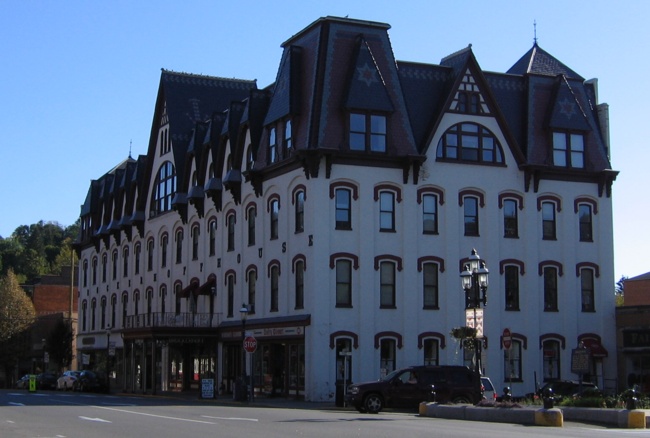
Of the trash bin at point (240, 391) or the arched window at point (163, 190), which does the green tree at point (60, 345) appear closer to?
the arched window at point (163, 190)

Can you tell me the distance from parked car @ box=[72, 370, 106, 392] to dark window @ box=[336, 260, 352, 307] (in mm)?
22144

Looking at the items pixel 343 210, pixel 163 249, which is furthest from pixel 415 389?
pixel 163 249

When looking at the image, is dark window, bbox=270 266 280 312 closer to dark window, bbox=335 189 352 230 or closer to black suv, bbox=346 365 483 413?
dark window, bbox=335 189 352 230

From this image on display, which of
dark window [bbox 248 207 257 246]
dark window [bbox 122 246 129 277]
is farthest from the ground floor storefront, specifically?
dark window [bbox 122 246 129 277]

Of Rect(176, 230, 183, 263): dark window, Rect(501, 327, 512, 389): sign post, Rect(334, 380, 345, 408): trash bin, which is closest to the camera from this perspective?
Rect(334, 380, 345, 408): trash bin

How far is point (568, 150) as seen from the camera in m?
54.4

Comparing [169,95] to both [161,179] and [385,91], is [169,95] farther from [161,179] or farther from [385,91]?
[385,91]

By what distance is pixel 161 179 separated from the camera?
227 ft

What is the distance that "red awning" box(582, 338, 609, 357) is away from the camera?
5272 centimetres

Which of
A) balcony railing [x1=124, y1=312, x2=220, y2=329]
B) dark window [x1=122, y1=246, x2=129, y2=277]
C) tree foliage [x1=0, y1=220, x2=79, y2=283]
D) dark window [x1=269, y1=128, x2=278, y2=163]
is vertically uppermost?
tree foliage [x1=0, y1=220, x2=79, y2=283]

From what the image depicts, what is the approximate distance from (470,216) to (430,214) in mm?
2340

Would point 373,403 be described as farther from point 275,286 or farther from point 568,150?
point 568,150

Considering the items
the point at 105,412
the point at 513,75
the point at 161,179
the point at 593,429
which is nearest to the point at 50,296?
the point at 161,179

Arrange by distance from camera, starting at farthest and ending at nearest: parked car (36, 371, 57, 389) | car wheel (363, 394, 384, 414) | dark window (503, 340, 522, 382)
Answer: parked car (36, 371, 57, 389) → dark window (503, 340, 522, 382) → car wheel (363, 394, 384, 414)
